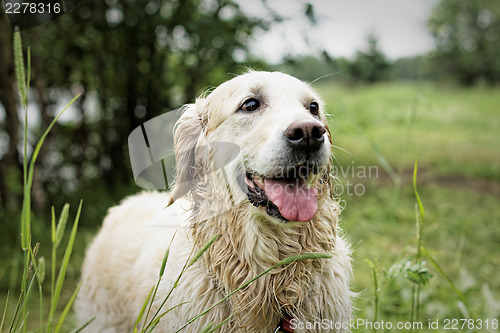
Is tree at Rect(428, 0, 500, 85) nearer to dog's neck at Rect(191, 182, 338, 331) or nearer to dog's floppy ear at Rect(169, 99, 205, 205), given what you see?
dog's floppy ear at Rect(169, 99, 205, 205)

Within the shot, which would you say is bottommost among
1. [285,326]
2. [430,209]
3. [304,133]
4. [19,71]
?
[430,209]

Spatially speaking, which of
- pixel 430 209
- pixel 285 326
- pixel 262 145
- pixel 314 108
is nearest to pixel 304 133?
pixel 262 145

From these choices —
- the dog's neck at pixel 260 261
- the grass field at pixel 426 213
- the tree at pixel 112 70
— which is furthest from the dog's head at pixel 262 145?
the tree at pixel 112 70

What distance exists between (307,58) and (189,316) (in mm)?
3841

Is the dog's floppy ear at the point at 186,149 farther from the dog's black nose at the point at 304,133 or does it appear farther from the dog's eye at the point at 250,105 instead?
the dog's black nose at the point at 304,133

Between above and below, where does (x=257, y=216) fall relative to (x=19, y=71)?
below

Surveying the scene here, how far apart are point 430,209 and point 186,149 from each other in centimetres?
441

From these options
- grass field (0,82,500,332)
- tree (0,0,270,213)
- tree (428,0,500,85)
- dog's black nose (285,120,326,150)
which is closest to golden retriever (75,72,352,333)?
dog's black nose (285,120,326,150)

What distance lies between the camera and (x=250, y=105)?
211 centimetres

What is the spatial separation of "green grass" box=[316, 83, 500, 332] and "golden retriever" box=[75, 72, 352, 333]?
311 millimetres

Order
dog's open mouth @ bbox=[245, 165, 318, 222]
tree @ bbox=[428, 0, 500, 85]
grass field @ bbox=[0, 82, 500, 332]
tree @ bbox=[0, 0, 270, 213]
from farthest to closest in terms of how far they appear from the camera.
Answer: tree @ bbox=[428, 0, 500, 85]
tree @ bbox=[0, 0, 270, 213]
grass field @ bbox=[0, 82, 500, 332]
dog's open mouth @ bbox=[245, 165, 318, 222]

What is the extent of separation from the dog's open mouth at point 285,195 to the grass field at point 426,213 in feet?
1.54

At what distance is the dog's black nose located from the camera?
1.78m

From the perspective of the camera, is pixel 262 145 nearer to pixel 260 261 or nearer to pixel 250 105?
pixel 250 105
